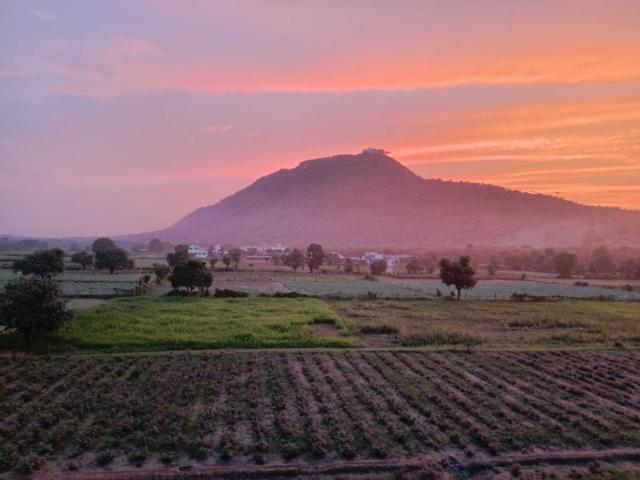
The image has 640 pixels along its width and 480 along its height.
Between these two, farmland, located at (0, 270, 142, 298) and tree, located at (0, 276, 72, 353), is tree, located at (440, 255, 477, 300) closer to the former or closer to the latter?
farmland, located at (0, 270, 142, 298)

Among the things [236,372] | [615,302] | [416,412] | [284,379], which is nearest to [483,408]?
[416,412]

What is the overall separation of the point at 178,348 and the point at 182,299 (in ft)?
62.0

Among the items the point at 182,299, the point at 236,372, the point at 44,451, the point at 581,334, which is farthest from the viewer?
the point at 182,299

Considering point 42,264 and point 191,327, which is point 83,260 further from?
point 191,327

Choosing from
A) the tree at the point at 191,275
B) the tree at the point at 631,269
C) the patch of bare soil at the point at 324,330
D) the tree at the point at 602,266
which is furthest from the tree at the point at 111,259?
the tree at the point at 631,269

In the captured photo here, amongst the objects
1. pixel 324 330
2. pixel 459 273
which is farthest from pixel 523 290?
pixel 324 330

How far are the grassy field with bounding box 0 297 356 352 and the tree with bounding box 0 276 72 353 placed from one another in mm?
1399

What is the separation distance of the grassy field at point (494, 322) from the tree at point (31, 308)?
17.3 metres

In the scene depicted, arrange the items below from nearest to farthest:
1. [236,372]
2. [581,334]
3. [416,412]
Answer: [416,412] < [236,372] < [581,334]

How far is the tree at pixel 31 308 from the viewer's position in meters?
25.0

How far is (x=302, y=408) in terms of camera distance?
17.5 metres

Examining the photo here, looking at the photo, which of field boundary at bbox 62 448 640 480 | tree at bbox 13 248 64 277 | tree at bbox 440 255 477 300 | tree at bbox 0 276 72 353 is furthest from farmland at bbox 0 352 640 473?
tree at bbox 13 248 64 277

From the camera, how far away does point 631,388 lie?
68.4 feet

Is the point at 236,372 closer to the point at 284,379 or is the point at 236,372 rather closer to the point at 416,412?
the point at 284,379
